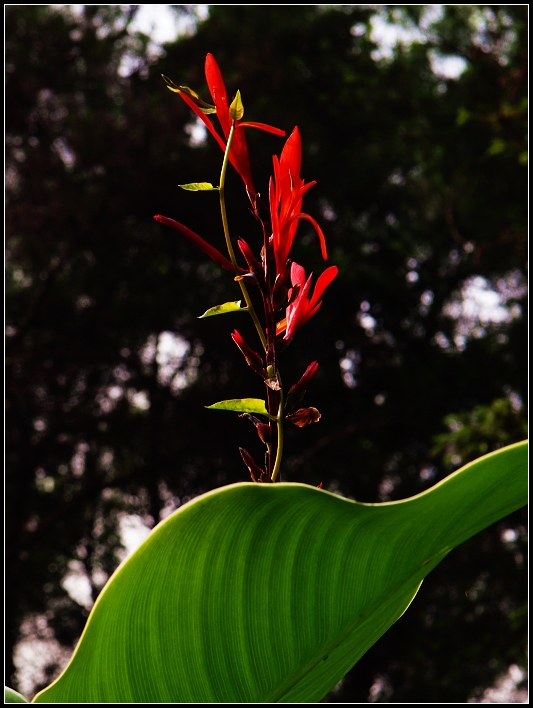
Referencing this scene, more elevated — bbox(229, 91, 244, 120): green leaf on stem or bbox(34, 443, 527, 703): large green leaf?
bbox(229, 91, 244, 120): green leaf on stem

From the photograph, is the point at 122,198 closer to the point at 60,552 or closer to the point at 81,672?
the point at 60,552

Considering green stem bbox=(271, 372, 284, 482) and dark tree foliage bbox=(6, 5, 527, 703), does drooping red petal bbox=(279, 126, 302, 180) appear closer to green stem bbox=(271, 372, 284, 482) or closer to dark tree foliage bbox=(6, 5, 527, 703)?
green stem bbox=(271, 372, 284, 482)

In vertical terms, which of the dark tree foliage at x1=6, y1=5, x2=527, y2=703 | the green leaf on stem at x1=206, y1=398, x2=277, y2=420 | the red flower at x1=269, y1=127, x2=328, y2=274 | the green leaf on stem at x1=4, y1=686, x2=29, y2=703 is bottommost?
the dark tree foliage at x1=6, y1=5, x2=527, y2=703

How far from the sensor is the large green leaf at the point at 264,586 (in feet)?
0.74

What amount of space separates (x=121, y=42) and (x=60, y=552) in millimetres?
2665

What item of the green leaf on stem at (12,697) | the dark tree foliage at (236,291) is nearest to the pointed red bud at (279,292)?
the green leaf on stem at (12,697)

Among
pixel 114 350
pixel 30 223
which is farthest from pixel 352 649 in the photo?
pixel 30 223

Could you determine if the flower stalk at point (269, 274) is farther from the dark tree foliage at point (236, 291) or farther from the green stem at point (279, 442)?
the dark tree foliage at point (236, 291)

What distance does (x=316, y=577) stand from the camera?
25 centimetres

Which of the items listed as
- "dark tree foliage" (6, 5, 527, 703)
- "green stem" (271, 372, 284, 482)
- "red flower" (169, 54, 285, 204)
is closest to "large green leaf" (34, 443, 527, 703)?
"green stem" (271, 372, 284, 482)

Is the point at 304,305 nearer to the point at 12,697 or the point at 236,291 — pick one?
the point at 12,697

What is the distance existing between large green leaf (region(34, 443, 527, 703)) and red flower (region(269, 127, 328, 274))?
0.37 ft

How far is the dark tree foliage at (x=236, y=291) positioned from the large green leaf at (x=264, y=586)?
7.89 feet

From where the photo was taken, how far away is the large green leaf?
226 millimetres
